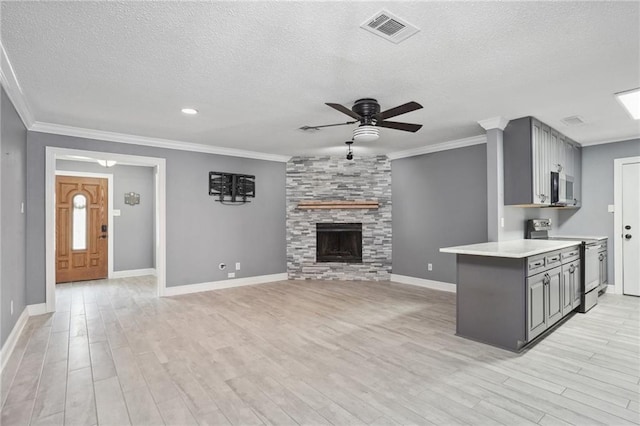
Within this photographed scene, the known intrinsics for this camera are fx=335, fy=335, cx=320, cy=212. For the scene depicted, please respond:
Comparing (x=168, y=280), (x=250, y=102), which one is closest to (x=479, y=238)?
(x=250, y=102)

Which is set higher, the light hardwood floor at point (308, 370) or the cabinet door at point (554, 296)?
the cabinet door at point (554, 296)

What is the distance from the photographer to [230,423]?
203cm

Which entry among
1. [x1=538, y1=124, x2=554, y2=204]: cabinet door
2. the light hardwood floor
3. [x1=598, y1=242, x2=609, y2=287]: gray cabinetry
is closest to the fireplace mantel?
the light hardwood floor

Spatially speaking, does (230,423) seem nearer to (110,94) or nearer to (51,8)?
(51,8)

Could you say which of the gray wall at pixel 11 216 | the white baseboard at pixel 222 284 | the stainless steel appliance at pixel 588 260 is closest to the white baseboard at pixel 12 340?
the gray wall at pixel 11 216

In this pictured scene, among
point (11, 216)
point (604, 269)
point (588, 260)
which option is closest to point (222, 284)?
point (11, 216)

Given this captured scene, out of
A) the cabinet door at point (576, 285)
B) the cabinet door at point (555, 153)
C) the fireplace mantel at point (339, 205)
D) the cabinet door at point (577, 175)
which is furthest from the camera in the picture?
the fireplace mantel at point (339, 205)

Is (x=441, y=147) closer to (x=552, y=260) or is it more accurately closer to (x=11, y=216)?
(x=552, y=260)

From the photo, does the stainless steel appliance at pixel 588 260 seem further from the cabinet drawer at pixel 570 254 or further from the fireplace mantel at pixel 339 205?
the fireplace mantel at pixel 339 205

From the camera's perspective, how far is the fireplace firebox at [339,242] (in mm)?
6664

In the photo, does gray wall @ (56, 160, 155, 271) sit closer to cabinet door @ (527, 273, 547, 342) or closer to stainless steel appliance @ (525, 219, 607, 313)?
cabinet door @ (527, 273, 547, 342)

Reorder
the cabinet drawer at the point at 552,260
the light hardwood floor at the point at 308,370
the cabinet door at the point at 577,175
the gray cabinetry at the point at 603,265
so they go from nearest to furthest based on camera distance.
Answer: the light hardwood floor at the point at 308,370, the cabinet drawer at the point at 552,260, the gray cabinetry at the point at 603,265, the cabinet door at the point at 577,175

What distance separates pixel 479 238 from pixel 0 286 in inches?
226

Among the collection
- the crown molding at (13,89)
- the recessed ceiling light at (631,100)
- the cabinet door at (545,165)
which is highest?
the recessed ceiling light at (631,100)
